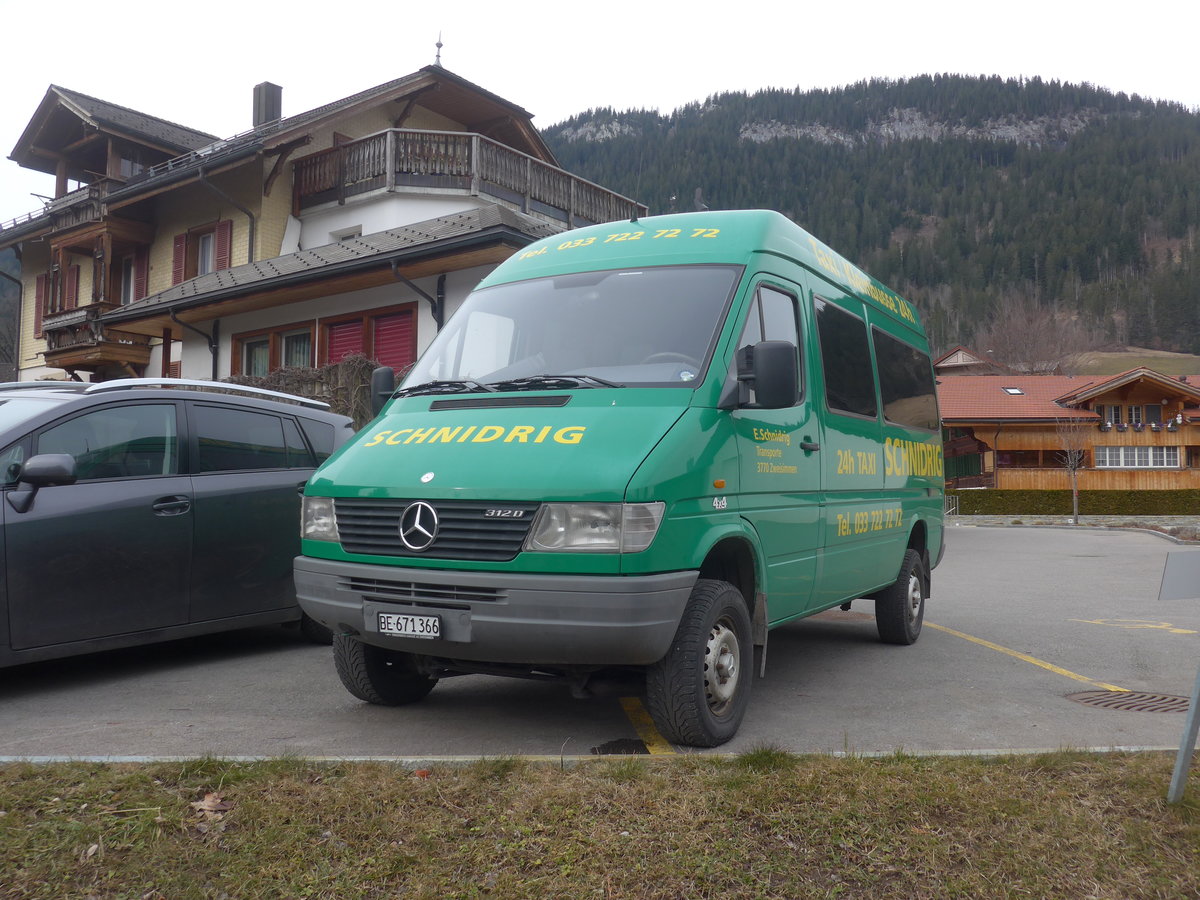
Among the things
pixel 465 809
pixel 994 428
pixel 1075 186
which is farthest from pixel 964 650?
pixel 1075 186

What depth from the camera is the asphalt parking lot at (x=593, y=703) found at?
191 inches

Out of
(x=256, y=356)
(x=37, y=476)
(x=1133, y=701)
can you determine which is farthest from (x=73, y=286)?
(x=1133, y=701)

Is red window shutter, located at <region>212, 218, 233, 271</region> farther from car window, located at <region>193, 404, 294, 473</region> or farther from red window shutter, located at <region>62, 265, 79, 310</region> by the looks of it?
car window, located at <region>193, 404, 294, 473</region>

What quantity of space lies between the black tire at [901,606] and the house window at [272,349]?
13.9m

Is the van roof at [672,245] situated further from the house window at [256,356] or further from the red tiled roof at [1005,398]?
the red tiled roof at [1005,398]

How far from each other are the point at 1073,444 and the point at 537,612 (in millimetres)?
45584

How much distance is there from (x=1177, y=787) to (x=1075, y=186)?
17137 centimetres

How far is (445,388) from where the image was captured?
541 cm

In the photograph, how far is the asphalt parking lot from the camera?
4.84 m

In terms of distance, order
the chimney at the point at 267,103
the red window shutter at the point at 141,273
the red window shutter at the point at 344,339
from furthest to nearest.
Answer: the chimney at the point at 267,103
the red window shutter at the point at 141,273
the red window shutter at the point at 344,339

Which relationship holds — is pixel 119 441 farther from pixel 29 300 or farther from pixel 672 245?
pixel 29 300

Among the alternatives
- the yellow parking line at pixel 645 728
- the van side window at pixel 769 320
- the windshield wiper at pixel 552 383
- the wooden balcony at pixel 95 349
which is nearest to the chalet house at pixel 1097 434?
the wooden balcony at pixel 95 349

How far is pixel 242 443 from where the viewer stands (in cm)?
705

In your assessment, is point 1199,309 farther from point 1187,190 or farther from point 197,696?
point 197,696
